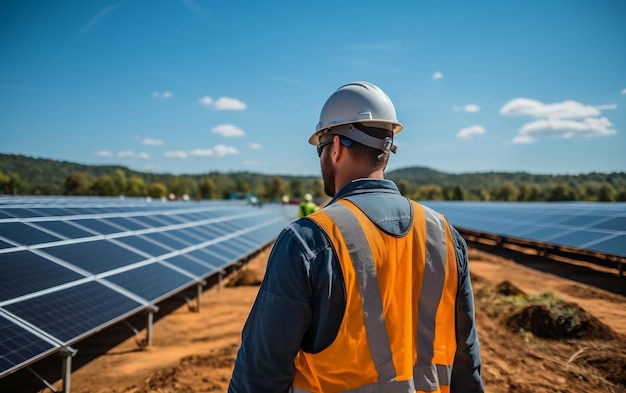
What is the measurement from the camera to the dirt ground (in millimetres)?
4973

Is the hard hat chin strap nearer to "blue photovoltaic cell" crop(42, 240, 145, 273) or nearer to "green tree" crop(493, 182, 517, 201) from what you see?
"blue photovoltaic cell" crop(42, 240, 145, 273)

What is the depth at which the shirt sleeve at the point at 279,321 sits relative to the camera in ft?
4.89

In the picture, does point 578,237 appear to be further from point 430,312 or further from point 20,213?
point 20,213

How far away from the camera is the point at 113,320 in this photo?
16.9 ft

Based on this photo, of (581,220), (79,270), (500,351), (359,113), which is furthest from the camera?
(581,220)

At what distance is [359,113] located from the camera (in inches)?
74.4

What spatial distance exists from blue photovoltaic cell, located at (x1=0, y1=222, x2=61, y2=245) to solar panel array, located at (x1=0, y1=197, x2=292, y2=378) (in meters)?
0.02

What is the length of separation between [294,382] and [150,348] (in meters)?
6.10

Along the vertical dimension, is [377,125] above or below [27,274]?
above

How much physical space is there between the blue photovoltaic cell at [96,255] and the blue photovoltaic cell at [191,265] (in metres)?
0.87

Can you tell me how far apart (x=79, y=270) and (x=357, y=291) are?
610cm

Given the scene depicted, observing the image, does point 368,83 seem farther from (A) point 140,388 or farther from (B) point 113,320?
(A) point 140,388

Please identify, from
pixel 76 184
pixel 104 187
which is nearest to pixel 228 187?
pixel 104 187

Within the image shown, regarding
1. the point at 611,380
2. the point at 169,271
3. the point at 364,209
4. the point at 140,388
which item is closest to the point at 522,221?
the point at 611,380
